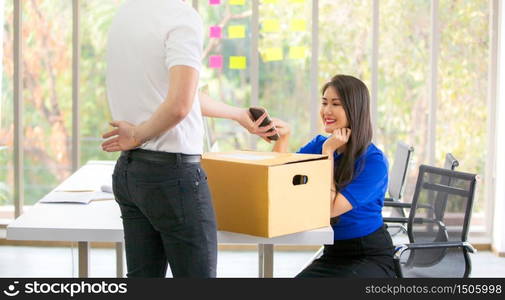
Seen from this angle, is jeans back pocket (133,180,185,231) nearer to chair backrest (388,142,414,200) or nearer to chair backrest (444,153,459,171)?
chair backrest (444,153,459,171)

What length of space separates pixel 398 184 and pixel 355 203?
1.28 m

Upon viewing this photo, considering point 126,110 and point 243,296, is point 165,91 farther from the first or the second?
point 243,296

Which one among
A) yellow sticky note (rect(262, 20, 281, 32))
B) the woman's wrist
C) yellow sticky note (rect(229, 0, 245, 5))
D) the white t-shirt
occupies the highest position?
yellow sticky note (rect(229, 0, 245, 5))

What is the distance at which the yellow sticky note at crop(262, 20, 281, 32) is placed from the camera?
5.33 m

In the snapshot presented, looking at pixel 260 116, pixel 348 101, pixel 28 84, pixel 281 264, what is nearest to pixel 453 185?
pixel 348 101

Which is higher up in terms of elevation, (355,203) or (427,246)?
(355,203)

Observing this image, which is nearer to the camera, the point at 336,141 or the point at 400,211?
the point at 336,141

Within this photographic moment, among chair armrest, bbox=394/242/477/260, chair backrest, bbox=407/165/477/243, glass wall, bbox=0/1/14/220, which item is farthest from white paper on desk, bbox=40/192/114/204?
glass wall, bbox=0/1/14/220

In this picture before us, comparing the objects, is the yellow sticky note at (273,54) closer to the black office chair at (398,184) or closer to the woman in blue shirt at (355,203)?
the black office chair at (398,184)

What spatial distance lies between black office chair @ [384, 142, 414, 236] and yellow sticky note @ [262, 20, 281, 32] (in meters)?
1.46

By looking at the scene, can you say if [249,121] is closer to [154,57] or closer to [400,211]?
[154,57]

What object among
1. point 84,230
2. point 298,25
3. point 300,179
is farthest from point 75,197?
point 298,25

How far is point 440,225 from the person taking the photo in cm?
343

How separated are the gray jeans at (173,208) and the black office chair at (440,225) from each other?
1.11 metres
